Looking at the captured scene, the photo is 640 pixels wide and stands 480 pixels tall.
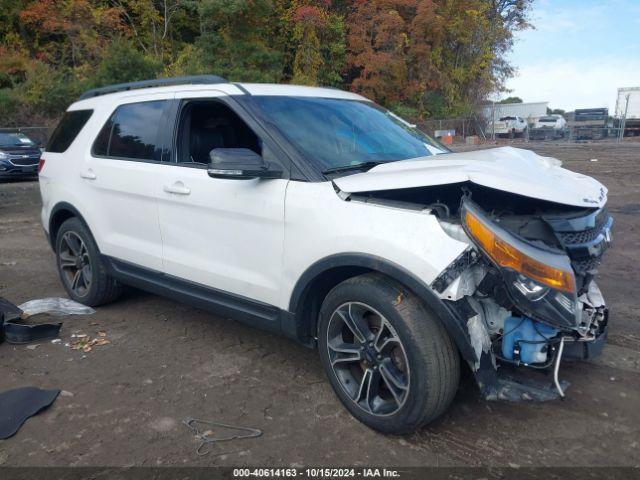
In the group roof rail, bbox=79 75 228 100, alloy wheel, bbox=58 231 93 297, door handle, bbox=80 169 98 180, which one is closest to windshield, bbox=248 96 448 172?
roof rail, bbox=79 75 228 100

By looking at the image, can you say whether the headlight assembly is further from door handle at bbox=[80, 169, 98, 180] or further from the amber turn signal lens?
A: door handle at bbox=[80, 169, 98, 180]

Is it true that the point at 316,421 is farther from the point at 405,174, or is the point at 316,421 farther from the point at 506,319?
the point at 405,174

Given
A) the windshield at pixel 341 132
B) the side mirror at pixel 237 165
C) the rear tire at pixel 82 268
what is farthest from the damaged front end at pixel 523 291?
the rear tire at pixel 82 268

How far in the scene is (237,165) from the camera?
3.13m

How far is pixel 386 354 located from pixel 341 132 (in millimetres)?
1582

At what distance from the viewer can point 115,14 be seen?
2842 cm

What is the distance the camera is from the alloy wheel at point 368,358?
2863mm

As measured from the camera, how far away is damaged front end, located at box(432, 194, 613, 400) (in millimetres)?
2510

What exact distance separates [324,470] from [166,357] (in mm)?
1744

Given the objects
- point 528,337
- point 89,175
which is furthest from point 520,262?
point 89,175

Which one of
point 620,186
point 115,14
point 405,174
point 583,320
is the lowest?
point 620,186

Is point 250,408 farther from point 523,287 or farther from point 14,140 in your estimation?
point 14,140

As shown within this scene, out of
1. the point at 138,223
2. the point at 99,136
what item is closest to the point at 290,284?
the point at 138,223

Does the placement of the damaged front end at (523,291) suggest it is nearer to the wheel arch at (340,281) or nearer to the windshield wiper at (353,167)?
the wheel arch at (340,281)
